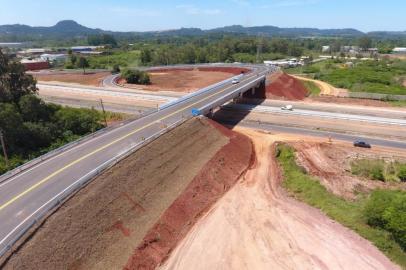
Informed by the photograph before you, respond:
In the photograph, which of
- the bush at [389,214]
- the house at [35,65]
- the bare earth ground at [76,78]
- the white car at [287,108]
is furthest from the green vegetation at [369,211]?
the house at [35,65]

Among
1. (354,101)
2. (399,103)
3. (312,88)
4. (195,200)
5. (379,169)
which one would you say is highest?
(354,101)

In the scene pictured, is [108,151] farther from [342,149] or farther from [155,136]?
[342,149]

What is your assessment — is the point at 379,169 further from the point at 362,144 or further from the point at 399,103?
the point at 399,103

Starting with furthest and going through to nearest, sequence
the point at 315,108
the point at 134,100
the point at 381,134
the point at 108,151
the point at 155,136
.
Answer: the point at 134,100 → the point at 315,108 → the point at 381,134 → the point at 155,136 → the point at 108,151

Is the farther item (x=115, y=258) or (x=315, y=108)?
(x=315, y=108)

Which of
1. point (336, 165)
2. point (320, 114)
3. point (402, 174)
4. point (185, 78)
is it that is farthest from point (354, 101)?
point (185, 78)

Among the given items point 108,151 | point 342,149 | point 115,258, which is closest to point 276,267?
point 115,258
